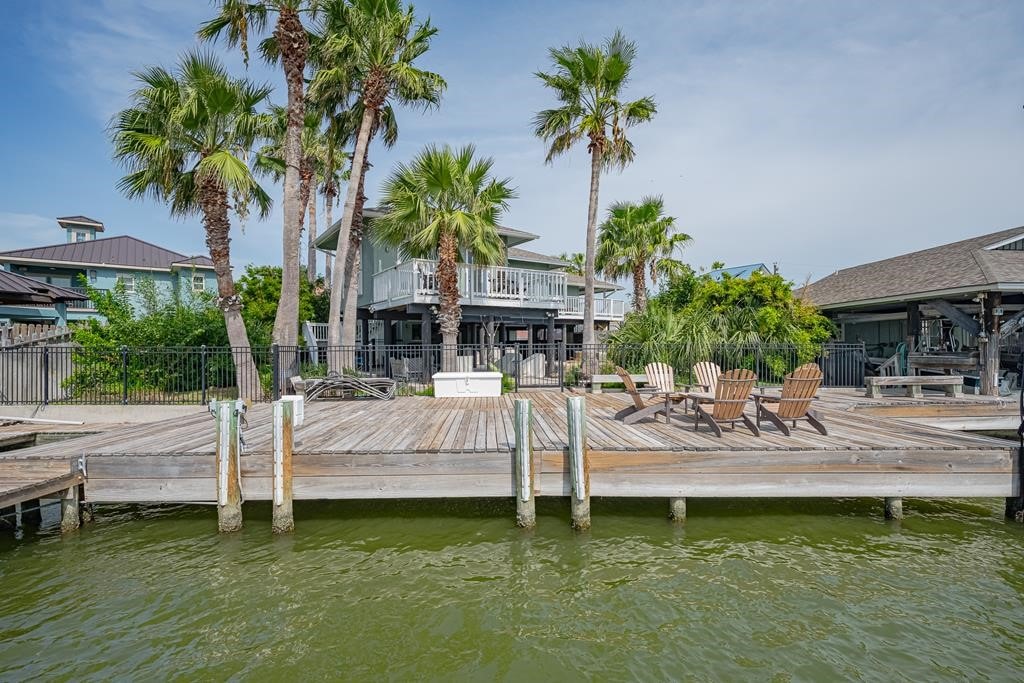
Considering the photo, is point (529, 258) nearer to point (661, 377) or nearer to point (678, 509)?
point (661, 377)

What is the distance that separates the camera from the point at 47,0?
10.7m

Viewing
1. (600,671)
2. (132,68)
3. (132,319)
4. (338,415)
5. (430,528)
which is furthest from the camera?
(132,319)

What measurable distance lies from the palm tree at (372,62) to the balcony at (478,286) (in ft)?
6.46

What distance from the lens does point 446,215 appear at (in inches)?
530

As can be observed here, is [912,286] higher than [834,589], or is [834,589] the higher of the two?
[912,286]

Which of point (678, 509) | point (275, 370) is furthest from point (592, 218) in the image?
point (678, 509)

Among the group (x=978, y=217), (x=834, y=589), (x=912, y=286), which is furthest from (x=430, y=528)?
(x=978, y=217)

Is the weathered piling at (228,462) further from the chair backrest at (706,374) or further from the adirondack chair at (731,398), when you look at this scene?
the chair backrest at (706,374)

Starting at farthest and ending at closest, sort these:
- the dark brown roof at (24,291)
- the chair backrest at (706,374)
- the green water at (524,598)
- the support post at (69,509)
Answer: the dark brown roof at (24,291) < the chair backrest at (706,374) < the support post at (69,509) < the green water at (524,598)

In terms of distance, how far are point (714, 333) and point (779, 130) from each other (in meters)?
6.25

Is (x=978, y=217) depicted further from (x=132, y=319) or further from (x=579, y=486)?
(x=132, y=319)

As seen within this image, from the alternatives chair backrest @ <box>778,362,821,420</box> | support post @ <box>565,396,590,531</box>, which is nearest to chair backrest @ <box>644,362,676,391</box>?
chair backrest @ <box>778,362,821,420</box>

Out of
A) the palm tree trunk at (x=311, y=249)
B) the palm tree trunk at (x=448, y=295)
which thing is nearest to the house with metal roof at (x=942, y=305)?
the palm tree trunk at (x=448, y=295)

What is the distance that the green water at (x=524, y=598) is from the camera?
3633mm
